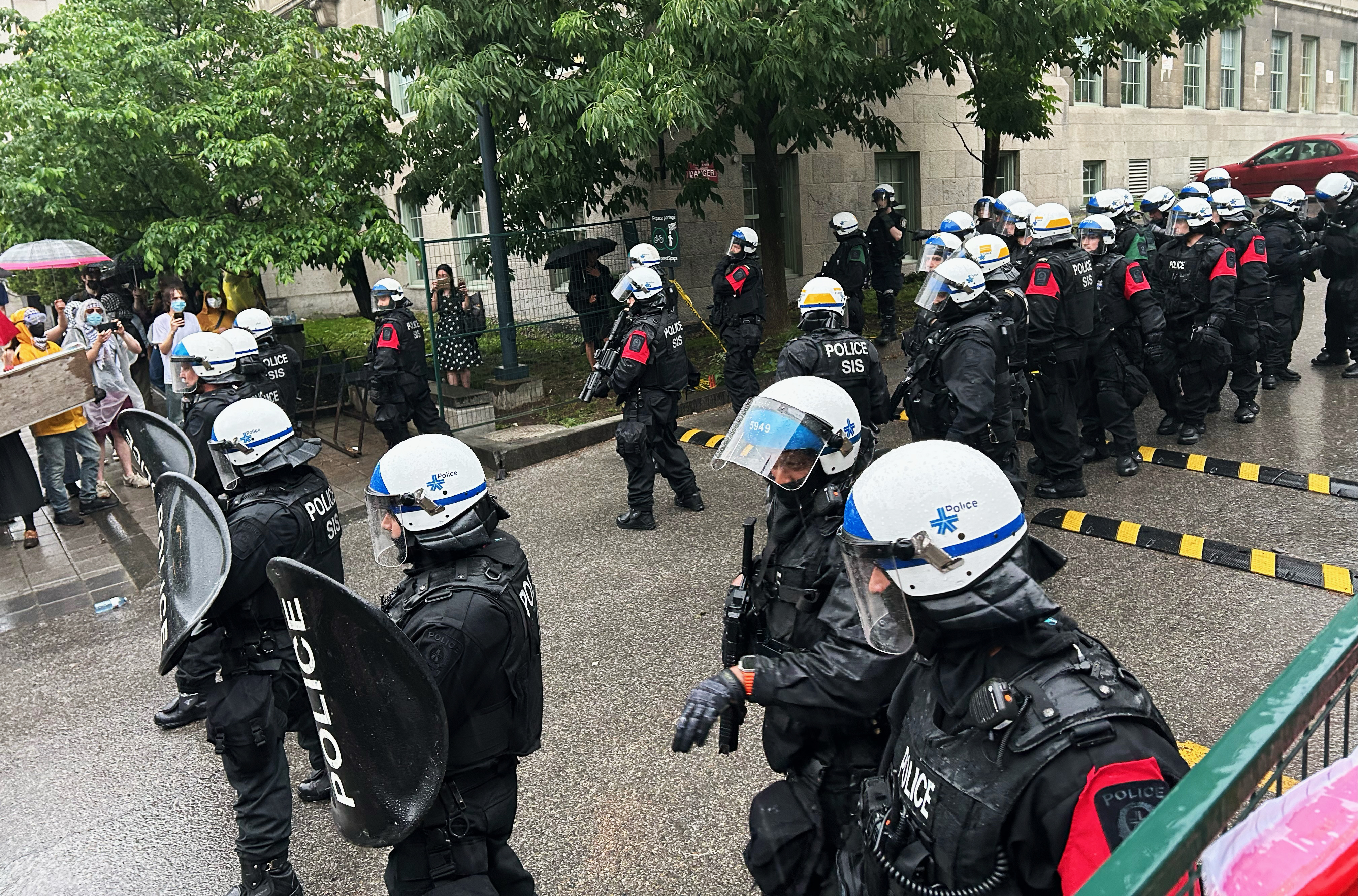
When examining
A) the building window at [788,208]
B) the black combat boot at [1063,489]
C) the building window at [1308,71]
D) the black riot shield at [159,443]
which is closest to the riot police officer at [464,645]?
the black riot shield at [159,443]

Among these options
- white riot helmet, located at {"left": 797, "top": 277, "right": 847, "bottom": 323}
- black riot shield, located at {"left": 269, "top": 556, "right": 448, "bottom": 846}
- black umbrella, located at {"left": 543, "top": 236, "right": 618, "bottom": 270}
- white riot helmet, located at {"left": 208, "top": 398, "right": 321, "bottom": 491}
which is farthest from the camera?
black umbrella, located at {"left": 543, "top": 236, "right": 618, "bottom": 270}

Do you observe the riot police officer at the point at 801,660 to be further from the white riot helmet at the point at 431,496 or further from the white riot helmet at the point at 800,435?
the white riot helmet at the point at 431,496

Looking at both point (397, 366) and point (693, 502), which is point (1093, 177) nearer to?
point (693, 502)

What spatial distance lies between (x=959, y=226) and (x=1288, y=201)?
3.13 metres

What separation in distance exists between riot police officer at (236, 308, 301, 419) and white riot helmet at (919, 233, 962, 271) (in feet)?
19.2

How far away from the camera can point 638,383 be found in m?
7.40

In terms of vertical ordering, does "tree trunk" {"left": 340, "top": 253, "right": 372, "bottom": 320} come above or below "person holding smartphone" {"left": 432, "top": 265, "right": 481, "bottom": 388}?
above

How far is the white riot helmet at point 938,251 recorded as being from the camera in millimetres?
8844

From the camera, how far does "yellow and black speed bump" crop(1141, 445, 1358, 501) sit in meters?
6.88

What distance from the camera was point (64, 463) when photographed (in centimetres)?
868

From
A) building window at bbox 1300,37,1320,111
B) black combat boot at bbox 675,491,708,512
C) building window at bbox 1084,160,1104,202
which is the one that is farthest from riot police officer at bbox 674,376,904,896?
building window at bbox 1300,37,1320,111

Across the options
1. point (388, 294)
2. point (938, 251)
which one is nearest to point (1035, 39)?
point (938, 251)

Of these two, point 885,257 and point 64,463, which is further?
point 885,257

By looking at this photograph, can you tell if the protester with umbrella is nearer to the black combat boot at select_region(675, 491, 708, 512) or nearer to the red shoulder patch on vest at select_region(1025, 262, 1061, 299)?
the black combat boot at select_region(675, 491, 708, 512)
